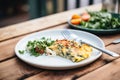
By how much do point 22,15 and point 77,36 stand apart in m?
3.02

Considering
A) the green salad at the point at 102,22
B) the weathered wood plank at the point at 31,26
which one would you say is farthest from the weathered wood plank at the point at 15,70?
the green salad at the point at 102,22

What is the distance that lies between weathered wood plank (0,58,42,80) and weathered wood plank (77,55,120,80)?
0.20m

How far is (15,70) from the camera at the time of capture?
969 millimetres

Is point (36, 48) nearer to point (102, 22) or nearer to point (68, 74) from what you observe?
point (68, 74)

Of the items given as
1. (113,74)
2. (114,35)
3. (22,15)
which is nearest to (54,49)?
(113,74)

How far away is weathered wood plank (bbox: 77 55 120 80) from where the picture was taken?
0.91 meters

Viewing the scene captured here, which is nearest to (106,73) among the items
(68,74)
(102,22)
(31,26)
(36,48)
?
(68,74)

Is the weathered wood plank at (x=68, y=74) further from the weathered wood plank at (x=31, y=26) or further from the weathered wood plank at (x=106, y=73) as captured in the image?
the weathered wood plank at (x=31, y=26)

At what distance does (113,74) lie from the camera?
932 millimetres

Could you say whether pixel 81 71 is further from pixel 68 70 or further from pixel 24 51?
pixel 24 51

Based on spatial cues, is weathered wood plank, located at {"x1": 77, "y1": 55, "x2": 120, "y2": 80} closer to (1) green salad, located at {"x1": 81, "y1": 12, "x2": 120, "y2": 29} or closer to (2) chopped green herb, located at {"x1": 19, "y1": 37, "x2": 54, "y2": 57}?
(2) chopped green herb, located at {"x1": 19, "y1": 37, "x2": 54, "y2": 57}

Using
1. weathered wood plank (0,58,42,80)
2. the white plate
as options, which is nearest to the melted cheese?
the white plate

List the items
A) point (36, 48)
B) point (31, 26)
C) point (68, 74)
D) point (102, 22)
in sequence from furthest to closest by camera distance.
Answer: point (31, 26), point (102, 22), point (36, 48), point (68, 74)

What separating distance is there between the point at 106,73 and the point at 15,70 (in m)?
0.35
